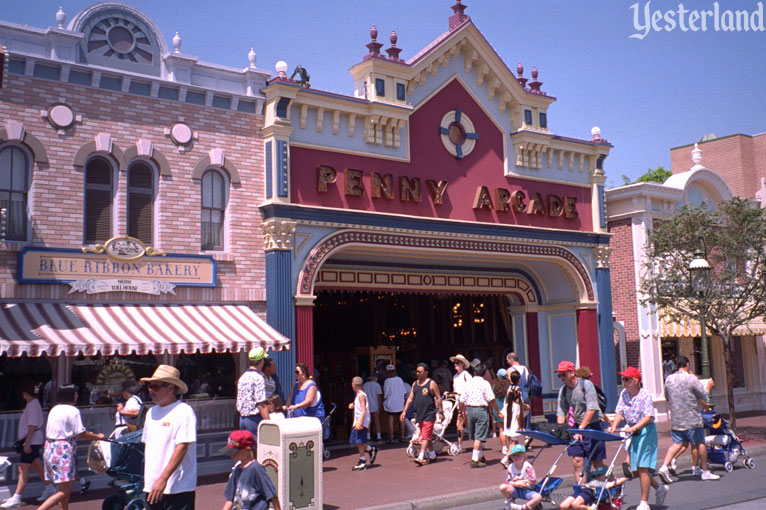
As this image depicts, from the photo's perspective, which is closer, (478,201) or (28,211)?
(28,211)

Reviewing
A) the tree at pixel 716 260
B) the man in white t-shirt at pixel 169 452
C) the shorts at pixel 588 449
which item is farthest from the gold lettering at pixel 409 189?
the man in white t-shirt at pixel 169 452

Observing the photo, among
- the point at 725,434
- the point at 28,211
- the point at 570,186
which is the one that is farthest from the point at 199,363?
the point at 570,186

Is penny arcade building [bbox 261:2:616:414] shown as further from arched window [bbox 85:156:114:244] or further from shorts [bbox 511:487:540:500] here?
shorts [bbox 511:487:540:500]

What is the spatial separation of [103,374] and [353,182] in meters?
6.40

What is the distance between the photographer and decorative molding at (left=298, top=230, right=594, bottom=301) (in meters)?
16.1

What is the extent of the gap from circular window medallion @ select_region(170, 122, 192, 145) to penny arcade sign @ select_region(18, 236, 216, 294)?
212 cm

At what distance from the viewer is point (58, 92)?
13.8m

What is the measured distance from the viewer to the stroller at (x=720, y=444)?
13.3 m

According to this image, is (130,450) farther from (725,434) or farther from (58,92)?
(725,434)

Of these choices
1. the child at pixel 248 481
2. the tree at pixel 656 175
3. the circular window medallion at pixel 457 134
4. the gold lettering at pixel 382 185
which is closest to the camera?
the child at pixel 248 481

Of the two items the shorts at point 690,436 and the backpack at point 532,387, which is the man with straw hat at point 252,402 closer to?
the shorts at point 690,436

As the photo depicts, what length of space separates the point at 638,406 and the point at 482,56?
11.7 meters

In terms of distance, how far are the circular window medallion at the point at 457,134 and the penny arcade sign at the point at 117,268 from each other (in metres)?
6.68

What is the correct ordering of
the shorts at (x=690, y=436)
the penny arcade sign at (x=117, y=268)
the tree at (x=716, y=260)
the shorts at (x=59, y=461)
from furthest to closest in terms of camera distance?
the tree at (x=716, y=260) < the penny arcade sign at (x=117, y=268) < the shorts at (x=690, y=436) < the shorts at (x=59, y=461)
